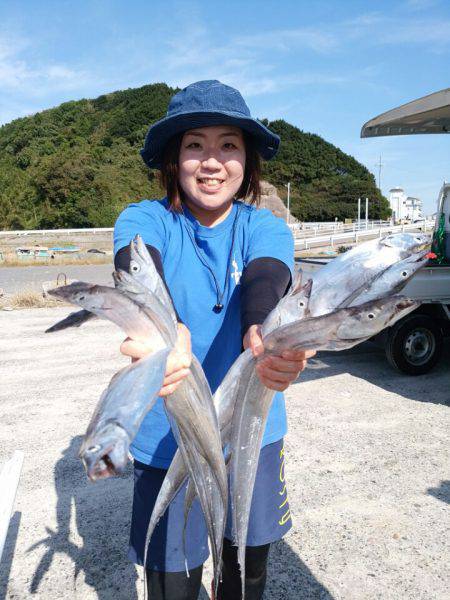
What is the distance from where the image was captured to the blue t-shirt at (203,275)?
1754 mm

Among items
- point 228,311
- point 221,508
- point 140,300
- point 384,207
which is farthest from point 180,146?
point 384,207

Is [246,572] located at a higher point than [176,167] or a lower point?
lower

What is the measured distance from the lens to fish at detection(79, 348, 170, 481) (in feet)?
2.51

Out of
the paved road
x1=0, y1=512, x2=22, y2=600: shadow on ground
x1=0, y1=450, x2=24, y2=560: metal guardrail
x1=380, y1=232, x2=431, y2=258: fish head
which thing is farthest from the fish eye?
the paved road

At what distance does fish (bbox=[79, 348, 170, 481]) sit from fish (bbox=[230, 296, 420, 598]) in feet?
0.98

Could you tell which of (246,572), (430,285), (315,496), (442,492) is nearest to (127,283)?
(246,572)

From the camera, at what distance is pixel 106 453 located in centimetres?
77

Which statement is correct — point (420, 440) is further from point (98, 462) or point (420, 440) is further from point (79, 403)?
point (98, 462)

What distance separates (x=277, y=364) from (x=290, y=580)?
221 centimetres

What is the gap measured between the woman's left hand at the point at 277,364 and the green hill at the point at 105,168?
160 ft

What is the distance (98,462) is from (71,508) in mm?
3219

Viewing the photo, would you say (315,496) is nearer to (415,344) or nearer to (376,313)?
(376,313)

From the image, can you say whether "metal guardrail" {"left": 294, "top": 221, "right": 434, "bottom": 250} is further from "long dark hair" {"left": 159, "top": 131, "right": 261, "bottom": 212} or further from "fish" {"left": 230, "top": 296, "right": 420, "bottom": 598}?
"fish" {"left": 230, "top": 296, "right": 420, "bottom": 598}

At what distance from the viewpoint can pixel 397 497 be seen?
363cm
